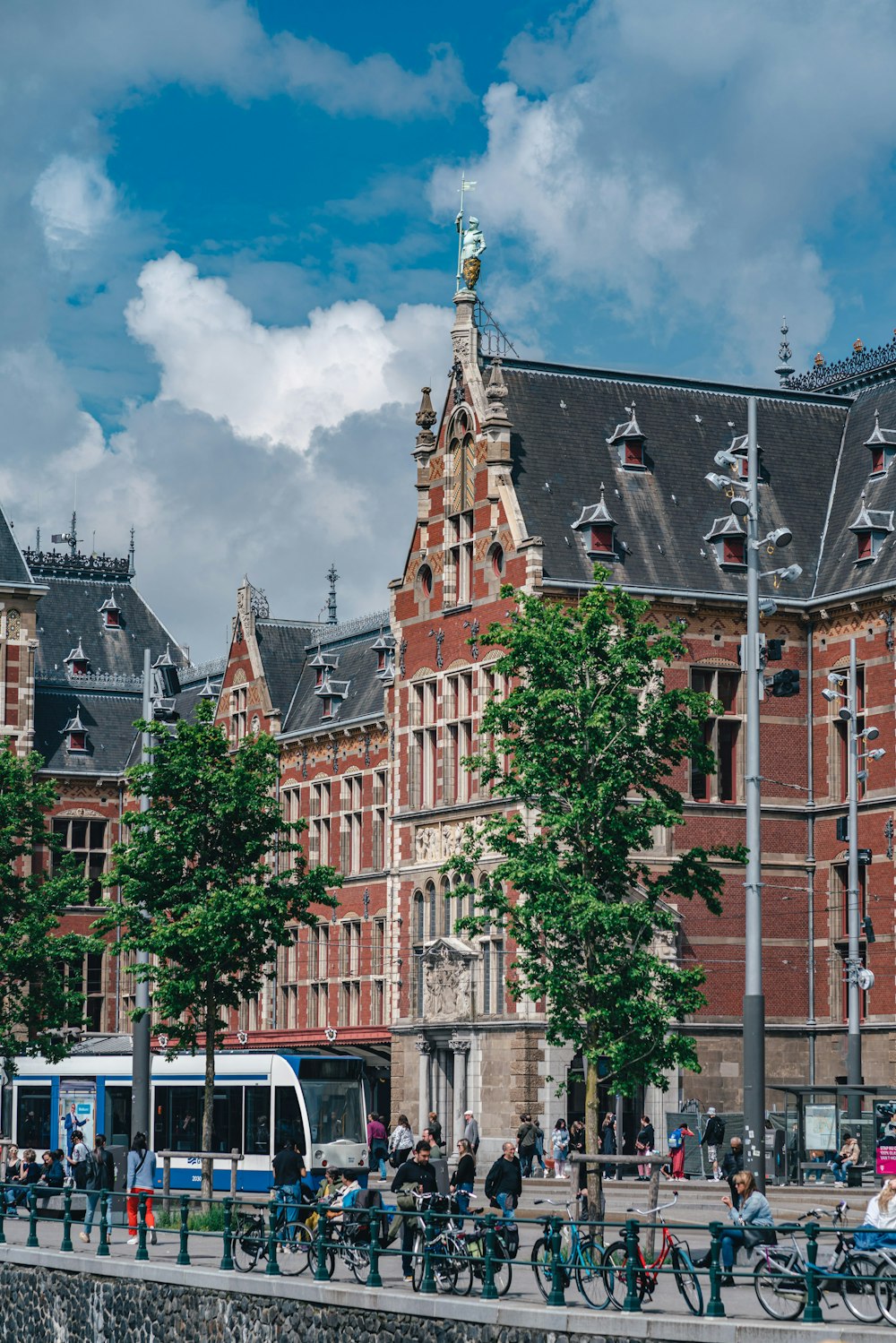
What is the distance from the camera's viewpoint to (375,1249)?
86.8 feet

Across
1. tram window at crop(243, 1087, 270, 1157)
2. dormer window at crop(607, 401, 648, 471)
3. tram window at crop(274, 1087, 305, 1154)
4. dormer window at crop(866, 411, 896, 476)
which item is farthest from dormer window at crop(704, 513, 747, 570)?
tram window at crop(243, 1087, 270, 1157)

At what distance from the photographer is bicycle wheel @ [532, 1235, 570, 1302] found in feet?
78.8

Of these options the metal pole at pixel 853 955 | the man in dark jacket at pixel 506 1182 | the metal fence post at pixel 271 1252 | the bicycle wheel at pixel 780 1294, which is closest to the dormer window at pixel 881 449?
the metal pole at pixel 853 955

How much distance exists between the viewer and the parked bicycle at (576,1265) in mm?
24031

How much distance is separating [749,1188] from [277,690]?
5026 cm

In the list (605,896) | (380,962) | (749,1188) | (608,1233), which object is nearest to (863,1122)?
(605,896)

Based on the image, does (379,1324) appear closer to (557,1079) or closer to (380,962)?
(557,1079)

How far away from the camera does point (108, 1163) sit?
129ft

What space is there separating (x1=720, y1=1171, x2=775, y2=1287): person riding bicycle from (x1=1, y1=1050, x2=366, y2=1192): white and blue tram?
786 inches

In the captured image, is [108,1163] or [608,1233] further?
[108,1163]

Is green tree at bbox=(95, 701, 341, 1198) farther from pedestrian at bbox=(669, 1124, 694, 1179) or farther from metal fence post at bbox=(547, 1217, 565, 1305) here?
metal fence post at bbox=(547, 1217, 565, 1305)

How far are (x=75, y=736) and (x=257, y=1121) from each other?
35.5 m

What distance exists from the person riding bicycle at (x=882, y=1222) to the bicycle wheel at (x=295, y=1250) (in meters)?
7.23

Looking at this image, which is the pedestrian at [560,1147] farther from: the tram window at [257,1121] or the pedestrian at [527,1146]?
the tram window at [257,1121]
